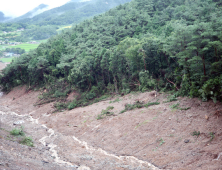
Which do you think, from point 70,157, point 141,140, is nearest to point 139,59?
point 141,140

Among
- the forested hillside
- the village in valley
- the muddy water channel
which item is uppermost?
the village in valley

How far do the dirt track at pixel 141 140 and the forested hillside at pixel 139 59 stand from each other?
2.46 meters

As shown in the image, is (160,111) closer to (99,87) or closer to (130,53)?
(130,53)

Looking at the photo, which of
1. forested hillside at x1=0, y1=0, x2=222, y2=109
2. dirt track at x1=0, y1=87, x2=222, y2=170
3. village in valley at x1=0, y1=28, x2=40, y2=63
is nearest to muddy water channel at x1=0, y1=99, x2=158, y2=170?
dirt track at x1=0, y1=87, x2=222, y2=170

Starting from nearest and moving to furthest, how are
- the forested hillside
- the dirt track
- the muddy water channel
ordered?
the dirt track, the muddy water channel, the forested hillside

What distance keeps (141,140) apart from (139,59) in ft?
47.5

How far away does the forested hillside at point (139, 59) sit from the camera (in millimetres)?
14703

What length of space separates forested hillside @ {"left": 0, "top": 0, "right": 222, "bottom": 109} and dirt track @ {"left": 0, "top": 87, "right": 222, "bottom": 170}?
2455mm

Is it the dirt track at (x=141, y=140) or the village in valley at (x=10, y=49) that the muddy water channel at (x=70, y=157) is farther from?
the village in valley at (x=10, y=49)

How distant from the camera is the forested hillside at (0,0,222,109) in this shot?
14.7 metres

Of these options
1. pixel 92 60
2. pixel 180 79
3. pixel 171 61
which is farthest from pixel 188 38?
pixel 92 60

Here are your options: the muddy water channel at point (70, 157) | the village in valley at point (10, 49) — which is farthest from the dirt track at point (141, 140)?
the village in valley at point (10, 49)

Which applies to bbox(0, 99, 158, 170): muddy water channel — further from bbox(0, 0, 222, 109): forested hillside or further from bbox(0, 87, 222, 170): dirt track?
bbox(0, 0, 222, 109): forested hillside

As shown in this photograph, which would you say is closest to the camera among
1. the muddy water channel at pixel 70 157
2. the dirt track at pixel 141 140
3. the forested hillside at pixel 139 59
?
the dirt track at pixel 141 140
